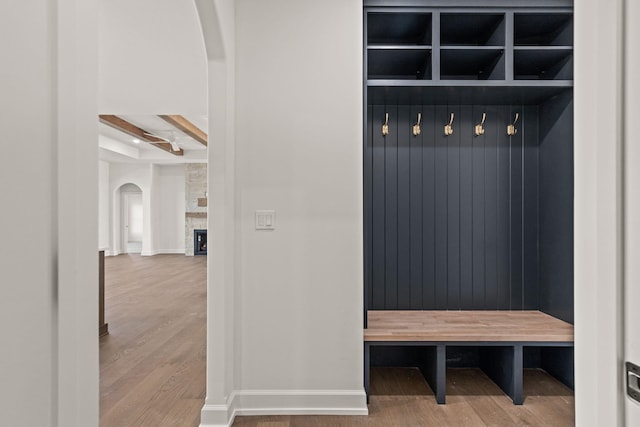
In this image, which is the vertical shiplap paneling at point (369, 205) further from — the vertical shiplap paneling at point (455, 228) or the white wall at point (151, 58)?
the white wall at point (151, 58)

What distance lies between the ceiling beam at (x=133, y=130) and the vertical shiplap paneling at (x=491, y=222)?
6007 millimetres

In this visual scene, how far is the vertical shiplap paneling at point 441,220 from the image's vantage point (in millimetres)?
2891

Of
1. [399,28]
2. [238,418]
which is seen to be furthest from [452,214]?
[238,418]

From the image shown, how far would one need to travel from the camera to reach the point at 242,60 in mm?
2320

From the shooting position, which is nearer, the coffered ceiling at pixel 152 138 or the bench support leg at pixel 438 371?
the bench support leg at pixel 438 371

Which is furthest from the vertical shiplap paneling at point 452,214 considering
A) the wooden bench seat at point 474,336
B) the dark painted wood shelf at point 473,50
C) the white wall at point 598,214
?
the white wall at point 598,214

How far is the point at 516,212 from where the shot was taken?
2895 millimetres

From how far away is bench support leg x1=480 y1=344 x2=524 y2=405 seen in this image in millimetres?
2387

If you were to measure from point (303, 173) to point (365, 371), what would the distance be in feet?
4.13

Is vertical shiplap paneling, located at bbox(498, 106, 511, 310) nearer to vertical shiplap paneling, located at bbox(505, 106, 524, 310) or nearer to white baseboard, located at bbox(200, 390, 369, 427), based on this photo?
vertical shiplap paneling, located at bbox(505, 106, 524, 310)

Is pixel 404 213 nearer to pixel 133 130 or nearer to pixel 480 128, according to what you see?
pixel 480 128

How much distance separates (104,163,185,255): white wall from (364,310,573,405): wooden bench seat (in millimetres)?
10411

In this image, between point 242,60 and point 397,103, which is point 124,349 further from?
point 397,103

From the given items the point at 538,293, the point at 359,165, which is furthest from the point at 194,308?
the point at 538,293
